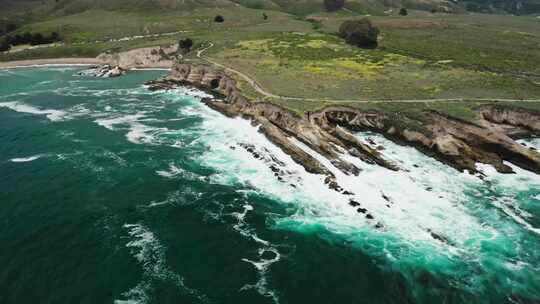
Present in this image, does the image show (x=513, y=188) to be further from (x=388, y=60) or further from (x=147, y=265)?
(x=388, y=60)

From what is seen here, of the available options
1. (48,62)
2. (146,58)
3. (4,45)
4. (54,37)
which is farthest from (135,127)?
(54,37)

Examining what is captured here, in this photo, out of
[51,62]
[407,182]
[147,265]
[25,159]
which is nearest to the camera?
[147,265]

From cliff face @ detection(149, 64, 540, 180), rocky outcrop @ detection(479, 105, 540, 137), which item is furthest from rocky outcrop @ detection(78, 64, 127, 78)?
rocky outcrop @ detection(479, 105, 540, 137)

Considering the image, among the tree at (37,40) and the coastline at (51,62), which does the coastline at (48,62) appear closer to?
the coastline at (51,62)

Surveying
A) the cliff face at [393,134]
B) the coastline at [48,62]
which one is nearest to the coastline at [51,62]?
the coastline at [48,62]

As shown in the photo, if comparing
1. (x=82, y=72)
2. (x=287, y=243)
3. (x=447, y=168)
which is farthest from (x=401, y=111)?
(x=82, y=72)

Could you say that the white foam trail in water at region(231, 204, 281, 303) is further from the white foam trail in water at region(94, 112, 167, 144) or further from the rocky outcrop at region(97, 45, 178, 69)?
the rocky outcrop at region(97, 45, 178, 69)
